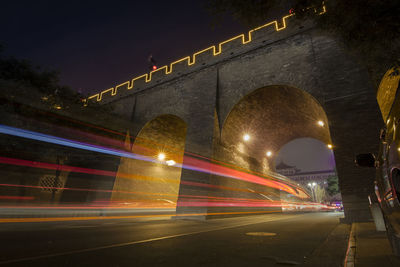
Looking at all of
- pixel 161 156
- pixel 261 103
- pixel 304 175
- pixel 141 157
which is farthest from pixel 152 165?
pixel 304 175

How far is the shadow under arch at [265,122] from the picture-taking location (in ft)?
38.0

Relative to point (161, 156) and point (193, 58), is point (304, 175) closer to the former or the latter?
point (161, 156)

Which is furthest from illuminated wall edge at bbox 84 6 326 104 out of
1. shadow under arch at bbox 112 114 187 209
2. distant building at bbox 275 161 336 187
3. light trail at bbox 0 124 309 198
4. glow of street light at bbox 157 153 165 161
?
distant building at bbox 275 161 336 187

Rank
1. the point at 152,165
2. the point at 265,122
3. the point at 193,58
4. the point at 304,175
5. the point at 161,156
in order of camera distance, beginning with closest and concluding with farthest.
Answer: the point at 265,122 < the point at 193,58 < the point at 152,165 < the point at 161,156 < the point at 304,175

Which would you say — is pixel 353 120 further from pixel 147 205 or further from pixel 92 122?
pixel 92 122

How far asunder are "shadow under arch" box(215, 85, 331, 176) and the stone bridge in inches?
2.2

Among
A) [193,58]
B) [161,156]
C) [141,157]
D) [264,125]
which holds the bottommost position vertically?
[141,157]

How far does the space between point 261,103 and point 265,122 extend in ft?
6.29

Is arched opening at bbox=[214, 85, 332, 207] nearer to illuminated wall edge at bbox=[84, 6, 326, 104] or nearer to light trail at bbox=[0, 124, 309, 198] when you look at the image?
light trail at bbox=[0, 124, 309, 198]

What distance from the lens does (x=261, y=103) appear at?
40.9 ft

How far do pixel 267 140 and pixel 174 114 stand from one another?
23.0 ft

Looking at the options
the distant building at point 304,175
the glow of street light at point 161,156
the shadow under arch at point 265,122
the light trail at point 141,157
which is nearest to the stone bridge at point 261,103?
the shadow under arch at point 265,122

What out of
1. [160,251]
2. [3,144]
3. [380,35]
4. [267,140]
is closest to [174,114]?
[267,140]

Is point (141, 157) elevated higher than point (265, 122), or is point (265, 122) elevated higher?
point (265, 122)
